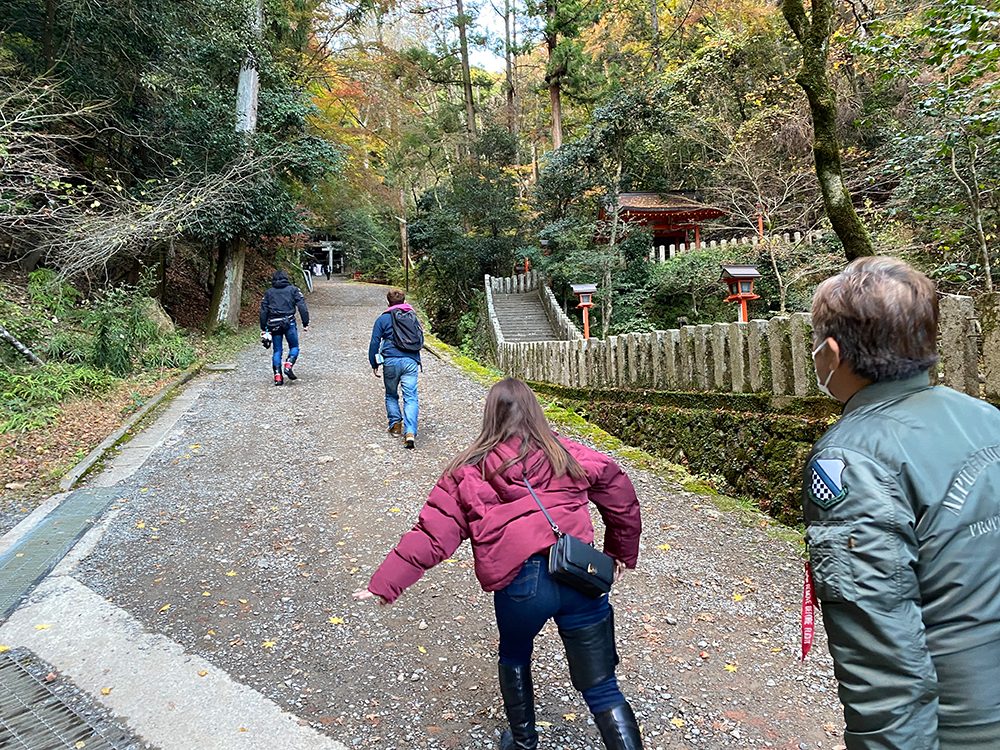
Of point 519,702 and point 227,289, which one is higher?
point 227,289

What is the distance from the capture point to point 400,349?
6637mm

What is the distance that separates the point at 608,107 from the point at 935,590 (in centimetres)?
1917

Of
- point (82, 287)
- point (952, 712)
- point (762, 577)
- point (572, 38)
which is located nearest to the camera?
point (952, 712)

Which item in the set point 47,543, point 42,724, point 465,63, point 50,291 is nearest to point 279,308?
point 50,291

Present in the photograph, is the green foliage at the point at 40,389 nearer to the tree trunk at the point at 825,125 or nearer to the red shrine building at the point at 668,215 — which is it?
the tree trunk at the point at 825,125

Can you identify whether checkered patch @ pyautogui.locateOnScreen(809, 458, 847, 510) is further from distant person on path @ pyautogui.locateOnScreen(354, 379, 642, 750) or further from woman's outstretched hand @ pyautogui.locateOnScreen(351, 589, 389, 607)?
woman's outstretched hand @ pyautogui.locateOnScreen(351, 589, 389, 607)

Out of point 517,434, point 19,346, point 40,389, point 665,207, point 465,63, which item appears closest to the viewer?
point 517,434

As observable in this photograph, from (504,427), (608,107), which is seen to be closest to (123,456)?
(504,427)

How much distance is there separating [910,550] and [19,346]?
9947 millimetres

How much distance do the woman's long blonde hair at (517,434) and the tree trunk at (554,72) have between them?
23.1 m

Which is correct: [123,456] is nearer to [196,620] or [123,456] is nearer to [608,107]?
[196,620]

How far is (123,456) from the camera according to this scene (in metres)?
6.49

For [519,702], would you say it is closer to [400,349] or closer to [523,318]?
[400,349]

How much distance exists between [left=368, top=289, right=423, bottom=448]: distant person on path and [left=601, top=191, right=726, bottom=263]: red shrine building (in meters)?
14.8
